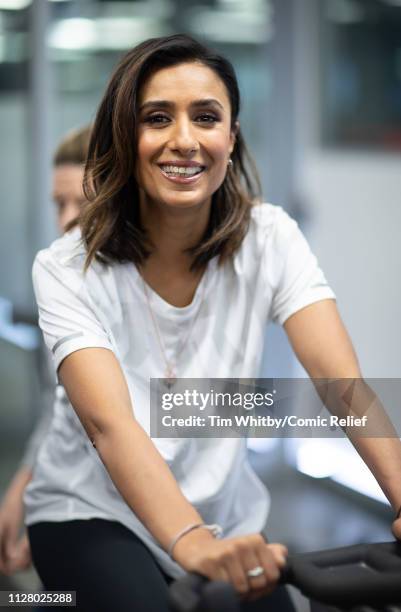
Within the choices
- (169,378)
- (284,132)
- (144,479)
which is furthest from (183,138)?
(284,132)

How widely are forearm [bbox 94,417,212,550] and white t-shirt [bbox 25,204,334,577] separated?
0.65 ft

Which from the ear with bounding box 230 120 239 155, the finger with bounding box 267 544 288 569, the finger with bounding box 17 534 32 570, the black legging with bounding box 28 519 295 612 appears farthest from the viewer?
the finger with bounding box 17 534 32 570

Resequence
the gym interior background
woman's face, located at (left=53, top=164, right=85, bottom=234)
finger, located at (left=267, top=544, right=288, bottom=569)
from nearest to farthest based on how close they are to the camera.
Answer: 1. finger, located at (left=267, top=544, right=288, bottom=569)
2. woman's face, located at (left=53, top=164, right=85, bottom=234)
3. the gym interior background

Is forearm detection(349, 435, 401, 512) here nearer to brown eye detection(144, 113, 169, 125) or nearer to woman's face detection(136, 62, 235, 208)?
woman's face detection(136, 62, 235, 208)

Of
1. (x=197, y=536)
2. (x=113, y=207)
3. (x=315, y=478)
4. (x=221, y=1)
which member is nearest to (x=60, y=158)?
(x=113, y=207)

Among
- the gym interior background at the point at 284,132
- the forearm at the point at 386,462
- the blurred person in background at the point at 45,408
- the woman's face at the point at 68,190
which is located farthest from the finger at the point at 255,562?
the gym interior background at the point at 284,132

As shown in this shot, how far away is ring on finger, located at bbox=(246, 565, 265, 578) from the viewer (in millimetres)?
1102

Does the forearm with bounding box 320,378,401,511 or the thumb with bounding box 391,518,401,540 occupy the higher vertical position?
the forearm with bounding box 320,378,401,511

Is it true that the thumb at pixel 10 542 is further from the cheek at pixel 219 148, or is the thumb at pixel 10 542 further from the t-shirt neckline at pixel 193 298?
the cheek at pixel 219 148

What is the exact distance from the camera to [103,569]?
145 cm

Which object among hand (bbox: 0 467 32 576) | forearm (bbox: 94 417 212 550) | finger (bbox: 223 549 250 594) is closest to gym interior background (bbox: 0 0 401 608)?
hand (bbox: 0 467 32 576)

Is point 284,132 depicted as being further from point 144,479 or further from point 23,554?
point 144,479

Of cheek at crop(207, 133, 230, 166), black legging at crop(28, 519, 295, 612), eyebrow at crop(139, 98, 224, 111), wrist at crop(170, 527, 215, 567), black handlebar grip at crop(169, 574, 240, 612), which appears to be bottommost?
black legging at crop(28, 519, 295, 612)

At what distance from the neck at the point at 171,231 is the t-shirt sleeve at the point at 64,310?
0.16 meters
